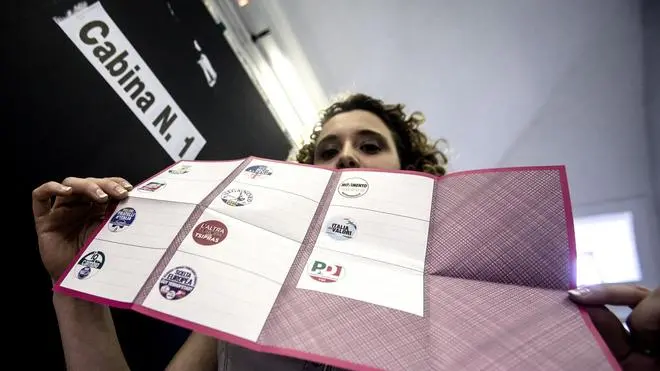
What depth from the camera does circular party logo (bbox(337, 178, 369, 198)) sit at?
49 cm

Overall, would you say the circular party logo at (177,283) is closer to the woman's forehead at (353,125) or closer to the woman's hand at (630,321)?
the woman's hand at (630,321)

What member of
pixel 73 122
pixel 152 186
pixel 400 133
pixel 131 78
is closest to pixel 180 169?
pixel 152 186

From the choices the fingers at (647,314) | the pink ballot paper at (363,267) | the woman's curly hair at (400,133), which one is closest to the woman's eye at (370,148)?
the woman's curly hair at (400,133)

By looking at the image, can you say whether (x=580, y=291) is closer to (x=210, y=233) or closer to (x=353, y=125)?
(x=210, y=233)

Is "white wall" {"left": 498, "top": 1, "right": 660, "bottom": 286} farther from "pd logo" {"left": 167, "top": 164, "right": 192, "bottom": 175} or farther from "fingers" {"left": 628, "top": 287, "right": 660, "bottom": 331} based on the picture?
"pd logo" {"left": 167, "top": 164, "right": 192, "bottom": 175}

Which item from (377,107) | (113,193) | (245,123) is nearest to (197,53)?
(245,123)

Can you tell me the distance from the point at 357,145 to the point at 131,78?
54cm

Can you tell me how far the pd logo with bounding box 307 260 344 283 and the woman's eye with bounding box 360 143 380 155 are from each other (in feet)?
1.55

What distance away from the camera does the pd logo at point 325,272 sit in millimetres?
408

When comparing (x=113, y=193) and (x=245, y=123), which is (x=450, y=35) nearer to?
(x=245, y=123)

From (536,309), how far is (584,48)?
4.51 ft

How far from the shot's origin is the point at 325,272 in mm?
414

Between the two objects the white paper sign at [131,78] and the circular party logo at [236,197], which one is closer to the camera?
the circular party logo at [236,197]

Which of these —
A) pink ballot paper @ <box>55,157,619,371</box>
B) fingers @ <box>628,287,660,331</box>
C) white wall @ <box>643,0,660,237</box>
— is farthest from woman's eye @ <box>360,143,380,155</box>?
white wall @ <box>643,0,660,237</box>
